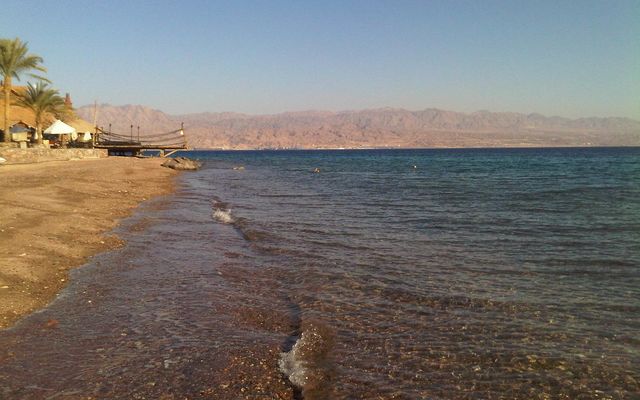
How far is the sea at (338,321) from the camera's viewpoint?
5.14m

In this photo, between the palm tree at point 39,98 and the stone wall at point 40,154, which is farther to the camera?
the palm tree at point 39,98

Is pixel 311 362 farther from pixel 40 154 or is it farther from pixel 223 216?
pixel 40 154

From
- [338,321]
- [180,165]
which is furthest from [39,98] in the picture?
[338,321]

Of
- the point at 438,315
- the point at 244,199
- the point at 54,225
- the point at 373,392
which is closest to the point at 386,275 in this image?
the point at 438,315

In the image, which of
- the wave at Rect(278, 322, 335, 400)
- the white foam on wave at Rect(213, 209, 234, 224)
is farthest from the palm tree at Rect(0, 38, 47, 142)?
the wave at Rect(278, 322, 335, 400)

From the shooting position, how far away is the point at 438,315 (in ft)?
23.8

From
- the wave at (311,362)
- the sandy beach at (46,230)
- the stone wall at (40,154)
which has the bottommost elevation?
the wave at (311,362)

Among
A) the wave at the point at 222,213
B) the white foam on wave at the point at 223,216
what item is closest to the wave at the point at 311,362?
the wave at the point at 222,213

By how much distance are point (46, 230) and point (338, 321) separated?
850 centimetres

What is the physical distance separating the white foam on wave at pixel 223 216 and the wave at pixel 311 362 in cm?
1089

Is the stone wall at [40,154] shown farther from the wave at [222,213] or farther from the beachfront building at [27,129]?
the wave at [222,213]

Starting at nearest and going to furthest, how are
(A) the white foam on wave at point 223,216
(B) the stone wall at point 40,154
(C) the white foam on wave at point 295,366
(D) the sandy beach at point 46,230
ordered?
(C) the white foam on wave at point 295,366
(D) the sandy beach at point 46,230
(A) the white foam on wave at point 223,216
(B) the stone wall at point 40,154

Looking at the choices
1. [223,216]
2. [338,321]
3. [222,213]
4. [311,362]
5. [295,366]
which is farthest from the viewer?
[222,213]

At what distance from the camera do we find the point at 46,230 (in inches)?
460
